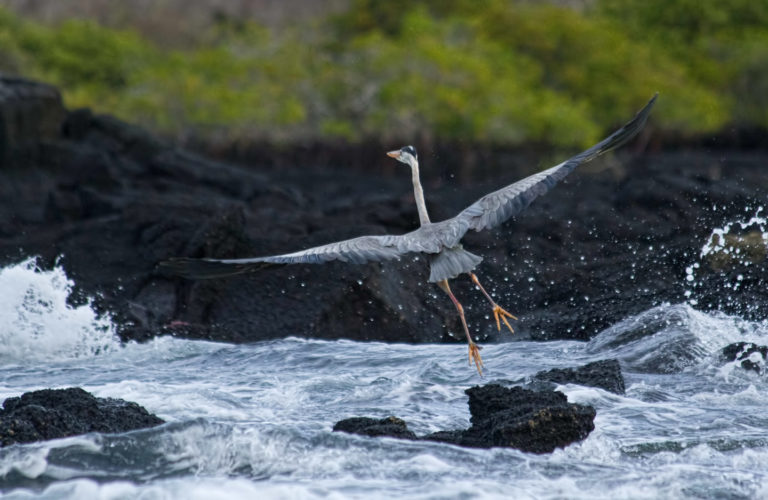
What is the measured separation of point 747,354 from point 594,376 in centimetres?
139

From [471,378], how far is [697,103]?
34.6m

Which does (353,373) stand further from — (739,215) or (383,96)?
(383,96)

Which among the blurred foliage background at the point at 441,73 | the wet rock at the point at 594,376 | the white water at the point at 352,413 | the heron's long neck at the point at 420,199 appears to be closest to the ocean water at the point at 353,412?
the white water at the point at 352,413

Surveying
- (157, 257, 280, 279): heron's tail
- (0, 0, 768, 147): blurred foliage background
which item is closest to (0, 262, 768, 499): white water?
(157, 257, 280, 279): heron's tail

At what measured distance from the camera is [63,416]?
23.1 ft

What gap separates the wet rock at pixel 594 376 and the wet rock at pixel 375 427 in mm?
1694

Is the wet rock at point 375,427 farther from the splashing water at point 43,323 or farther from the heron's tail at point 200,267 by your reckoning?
the splashing water at point 43,323

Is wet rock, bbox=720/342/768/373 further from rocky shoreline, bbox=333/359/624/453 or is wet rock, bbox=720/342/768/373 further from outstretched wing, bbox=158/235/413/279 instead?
outstretched wing, bbox=158/235/413/279

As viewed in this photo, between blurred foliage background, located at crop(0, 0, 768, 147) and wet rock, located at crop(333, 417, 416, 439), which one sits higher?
blurred foliage background, located at crop(0, 0, 768, 147)

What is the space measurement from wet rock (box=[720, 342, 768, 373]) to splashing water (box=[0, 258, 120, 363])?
6028 millimetres

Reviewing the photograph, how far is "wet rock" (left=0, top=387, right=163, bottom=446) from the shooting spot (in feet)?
22.3

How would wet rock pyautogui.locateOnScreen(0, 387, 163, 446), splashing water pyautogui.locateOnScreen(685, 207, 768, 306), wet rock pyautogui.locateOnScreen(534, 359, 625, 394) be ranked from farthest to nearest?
splashing water pyautogui.locateOnScreen(685, 207, 768, 306)
wet rock pyautogui.locateOnScreen(534, 359, 625, 394)
wet rock pyautogui.locateOnScreen(0, 387, 163, 446)

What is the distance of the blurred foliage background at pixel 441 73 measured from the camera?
36500 mm

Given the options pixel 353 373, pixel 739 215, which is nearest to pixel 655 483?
pixel 353 373
